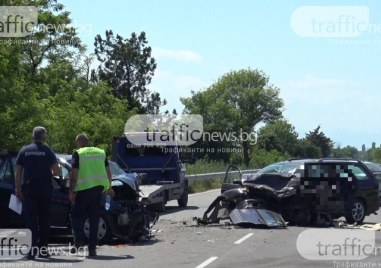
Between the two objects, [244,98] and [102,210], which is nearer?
[102,210]

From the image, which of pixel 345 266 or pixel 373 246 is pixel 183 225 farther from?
pixel 345 266

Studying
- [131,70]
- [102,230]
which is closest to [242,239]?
[102,230]

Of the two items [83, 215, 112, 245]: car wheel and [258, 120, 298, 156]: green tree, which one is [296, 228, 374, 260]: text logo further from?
[258, 120, 298, 156]: green tree

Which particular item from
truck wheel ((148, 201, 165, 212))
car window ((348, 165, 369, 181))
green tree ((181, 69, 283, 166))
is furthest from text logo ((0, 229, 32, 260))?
green tree ((181, 69, 283, 166))

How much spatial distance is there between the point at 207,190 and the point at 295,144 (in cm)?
7053

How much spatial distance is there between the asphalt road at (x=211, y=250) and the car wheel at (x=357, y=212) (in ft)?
4.57

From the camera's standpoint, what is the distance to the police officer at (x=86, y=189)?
12266 mm

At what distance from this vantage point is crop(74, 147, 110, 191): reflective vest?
12.3 m

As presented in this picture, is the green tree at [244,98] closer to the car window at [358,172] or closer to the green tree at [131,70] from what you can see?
the green tree at [131,70]

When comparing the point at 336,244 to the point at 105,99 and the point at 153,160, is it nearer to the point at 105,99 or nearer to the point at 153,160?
the point at 153,160

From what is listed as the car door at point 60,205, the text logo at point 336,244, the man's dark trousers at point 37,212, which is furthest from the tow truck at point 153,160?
the man's dark trousers at point 37,212

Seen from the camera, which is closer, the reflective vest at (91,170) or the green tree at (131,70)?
the reflective vest at (91,170)

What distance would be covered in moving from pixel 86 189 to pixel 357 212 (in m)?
8.24

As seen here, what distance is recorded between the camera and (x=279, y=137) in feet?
344
